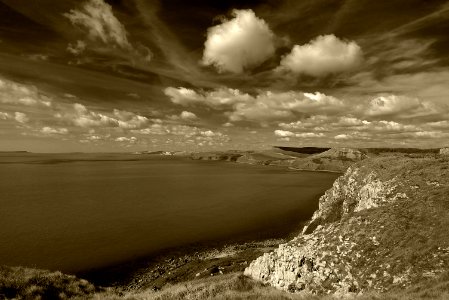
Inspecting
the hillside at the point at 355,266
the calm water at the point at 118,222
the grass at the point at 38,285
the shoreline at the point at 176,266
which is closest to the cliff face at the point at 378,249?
the hillside at the point at 355,266

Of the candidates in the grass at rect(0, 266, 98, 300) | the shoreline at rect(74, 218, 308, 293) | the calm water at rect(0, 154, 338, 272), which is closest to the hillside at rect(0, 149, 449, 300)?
the grass at rect(0, 266, 98, 300)

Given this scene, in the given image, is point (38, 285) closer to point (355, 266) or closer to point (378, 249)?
point (355, 266)

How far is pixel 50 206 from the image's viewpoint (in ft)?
322

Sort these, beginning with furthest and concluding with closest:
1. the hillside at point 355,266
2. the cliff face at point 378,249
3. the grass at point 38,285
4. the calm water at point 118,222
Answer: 1. the calm water at point 118,222
2. the cliff face at point 378,249
3. the hillside at point 355,266
4. the grass at point 38,285

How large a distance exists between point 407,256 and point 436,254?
219cm

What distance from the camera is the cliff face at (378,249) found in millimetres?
24953

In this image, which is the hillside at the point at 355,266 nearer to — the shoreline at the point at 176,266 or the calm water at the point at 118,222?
the shoreline at the point at 176,266

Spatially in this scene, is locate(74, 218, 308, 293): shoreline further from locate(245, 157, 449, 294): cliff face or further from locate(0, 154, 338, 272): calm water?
locate(245, 157, 449, 294): cliff face

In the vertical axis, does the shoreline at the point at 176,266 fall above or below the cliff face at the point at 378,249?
below

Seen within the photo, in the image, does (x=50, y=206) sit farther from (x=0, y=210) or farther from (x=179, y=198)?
(x=179, y=198)

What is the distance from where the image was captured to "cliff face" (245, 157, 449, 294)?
81.9 ft

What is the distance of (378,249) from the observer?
27906 mm

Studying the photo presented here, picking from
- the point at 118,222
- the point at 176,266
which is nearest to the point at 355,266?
the point at 176,266

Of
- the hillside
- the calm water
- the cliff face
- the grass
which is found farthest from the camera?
the calm water
